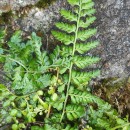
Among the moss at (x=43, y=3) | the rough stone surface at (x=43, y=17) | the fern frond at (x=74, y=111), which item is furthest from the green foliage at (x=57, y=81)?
the moss at (x=43, y=3)

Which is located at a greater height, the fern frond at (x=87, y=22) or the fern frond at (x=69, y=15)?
the fern frond at (x=69, y=15)

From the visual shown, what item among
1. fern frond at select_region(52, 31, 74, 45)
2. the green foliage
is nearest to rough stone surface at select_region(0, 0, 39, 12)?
the green foliage

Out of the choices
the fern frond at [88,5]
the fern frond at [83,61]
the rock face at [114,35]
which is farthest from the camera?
the rock face at [114,35]

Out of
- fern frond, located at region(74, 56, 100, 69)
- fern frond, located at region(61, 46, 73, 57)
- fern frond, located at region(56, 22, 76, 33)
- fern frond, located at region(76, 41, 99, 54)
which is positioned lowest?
fern frond, located at region(74, 56, 100, 69)

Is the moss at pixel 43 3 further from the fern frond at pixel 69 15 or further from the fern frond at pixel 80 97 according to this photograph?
the fern frond at pixel 80 97

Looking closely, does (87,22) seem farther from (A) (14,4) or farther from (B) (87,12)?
(A) (14,4)

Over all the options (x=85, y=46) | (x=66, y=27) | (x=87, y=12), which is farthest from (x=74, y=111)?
(x=87, y=12)

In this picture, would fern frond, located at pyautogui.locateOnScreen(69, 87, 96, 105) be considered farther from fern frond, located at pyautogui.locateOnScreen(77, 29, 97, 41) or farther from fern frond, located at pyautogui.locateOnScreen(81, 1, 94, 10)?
fern frond, located at pyautogui.locateOnScreen(81, 1, 94, 10)

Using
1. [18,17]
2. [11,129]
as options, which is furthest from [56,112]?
[18,17]
